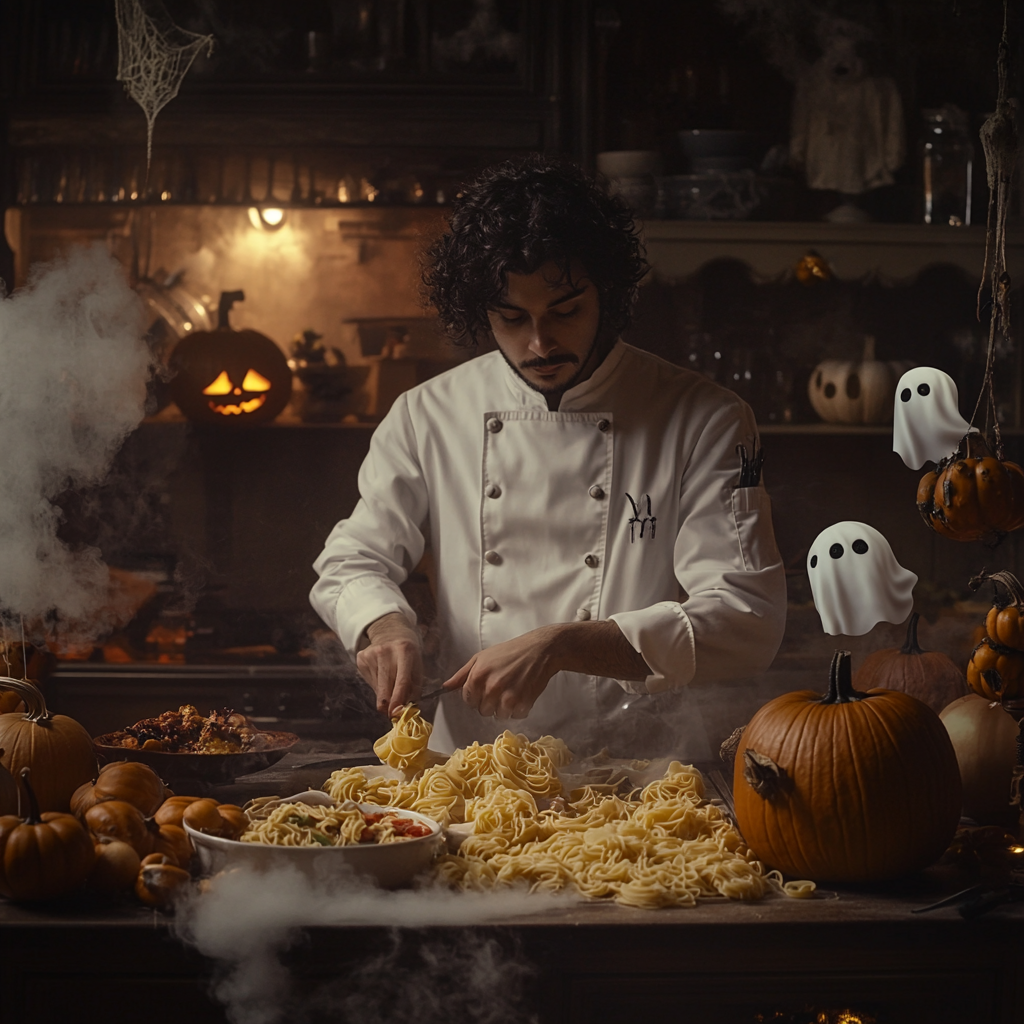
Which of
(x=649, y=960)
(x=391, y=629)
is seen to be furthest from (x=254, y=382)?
(x=649, y=960)

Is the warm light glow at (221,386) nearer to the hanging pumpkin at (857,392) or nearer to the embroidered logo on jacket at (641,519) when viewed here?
the embroidered logo on jacket at (641,519)

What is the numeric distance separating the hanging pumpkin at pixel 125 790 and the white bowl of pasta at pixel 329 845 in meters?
0.10

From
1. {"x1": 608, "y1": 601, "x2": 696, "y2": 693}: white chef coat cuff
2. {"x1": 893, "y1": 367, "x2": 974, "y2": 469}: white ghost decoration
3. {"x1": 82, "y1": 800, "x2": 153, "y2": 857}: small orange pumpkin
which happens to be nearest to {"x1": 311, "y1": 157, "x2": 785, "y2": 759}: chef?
{"x1": 608, "y1": 601, "x2": 696, "y2": 693}: white chef coat cuff

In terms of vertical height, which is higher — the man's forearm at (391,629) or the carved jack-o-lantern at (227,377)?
the carved jack-o-lantern at (227,377)

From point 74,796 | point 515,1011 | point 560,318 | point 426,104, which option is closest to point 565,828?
point 515,1011

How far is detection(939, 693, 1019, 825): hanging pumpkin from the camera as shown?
1606 mm

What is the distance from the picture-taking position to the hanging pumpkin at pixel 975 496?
5.05 ft

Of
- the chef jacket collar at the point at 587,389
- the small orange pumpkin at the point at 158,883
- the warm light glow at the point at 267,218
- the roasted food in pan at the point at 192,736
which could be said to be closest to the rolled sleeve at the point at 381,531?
the chef jacket collar at the point at 587,389

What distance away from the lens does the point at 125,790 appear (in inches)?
56.5

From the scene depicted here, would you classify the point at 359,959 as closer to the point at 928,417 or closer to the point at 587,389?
the point at 928,417

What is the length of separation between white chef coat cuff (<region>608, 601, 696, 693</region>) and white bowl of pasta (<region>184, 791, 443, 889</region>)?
0.66 meters

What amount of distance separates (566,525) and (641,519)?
0.51 feet

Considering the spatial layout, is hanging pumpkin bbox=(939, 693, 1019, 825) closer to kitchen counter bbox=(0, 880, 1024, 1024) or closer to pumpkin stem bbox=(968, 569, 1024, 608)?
pumpkin stem bbox=(968, 569, 1024, 608)

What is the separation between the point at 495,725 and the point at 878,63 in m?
2.08
